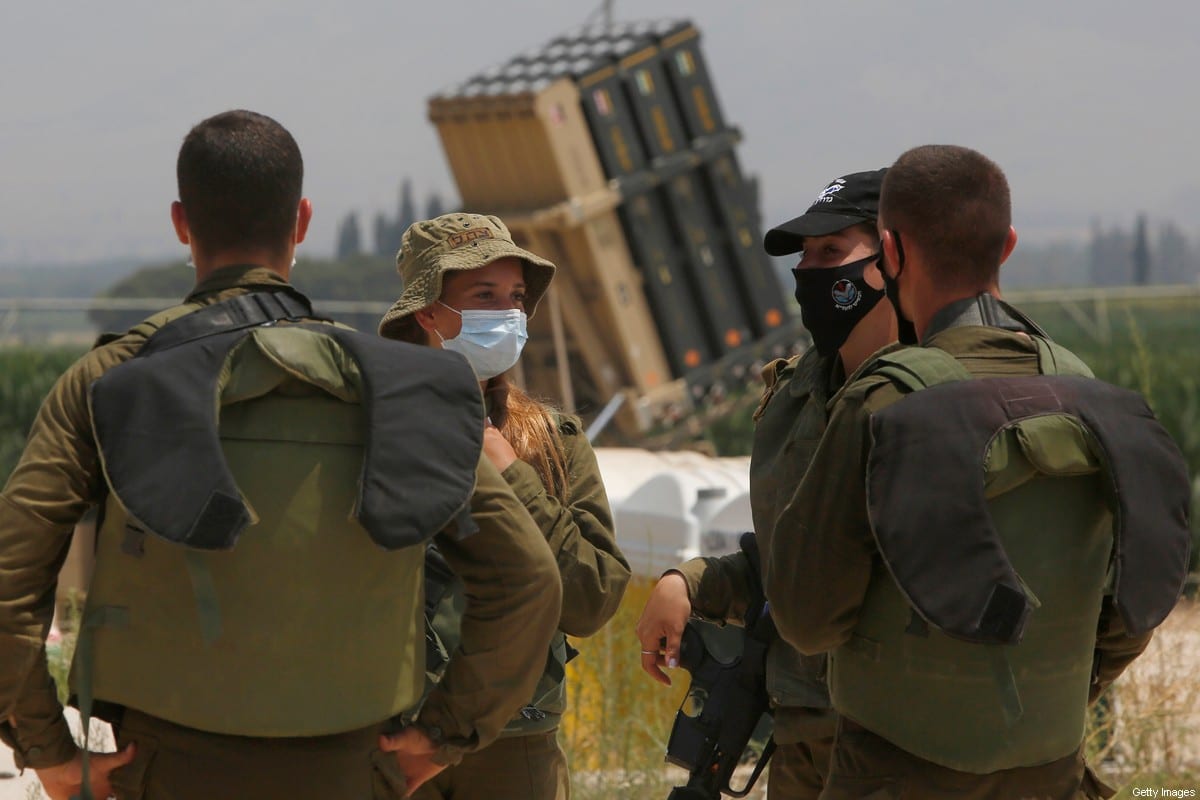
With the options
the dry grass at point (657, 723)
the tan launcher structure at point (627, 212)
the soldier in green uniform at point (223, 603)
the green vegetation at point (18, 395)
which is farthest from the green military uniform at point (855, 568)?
the green vegetation at point (18, 395)

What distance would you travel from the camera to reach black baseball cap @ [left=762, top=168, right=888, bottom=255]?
11.0ft

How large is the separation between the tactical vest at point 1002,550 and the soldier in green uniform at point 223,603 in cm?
64

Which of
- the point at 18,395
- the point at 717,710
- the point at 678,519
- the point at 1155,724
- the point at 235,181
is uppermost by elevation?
the point at 235,181

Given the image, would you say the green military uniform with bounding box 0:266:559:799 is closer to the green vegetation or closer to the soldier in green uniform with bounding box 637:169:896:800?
the soldier in green uniform with bounding box 637:169:896:800

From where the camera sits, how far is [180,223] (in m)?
2.61

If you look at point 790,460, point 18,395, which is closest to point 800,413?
point 790,460

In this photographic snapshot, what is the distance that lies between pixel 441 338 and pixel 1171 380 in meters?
11.1

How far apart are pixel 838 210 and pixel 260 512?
5.14 ft

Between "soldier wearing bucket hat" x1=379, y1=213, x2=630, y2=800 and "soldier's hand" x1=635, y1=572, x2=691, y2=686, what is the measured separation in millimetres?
164

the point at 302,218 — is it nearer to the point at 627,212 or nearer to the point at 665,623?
the point at 665,623

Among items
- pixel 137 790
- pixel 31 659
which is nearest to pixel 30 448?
pixel 31 659

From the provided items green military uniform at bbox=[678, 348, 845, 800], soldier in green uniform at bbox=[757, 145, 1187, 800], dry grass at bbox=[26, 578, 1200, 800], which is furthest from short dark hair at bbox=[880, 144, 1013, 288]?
dry grass at bbox=[26, 578, 1200, 800]

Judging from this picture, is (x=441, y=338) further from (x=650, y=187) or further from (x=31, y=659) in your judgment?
(x=650, y=187)

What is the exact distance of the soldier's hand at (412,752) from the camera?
2557 mm
